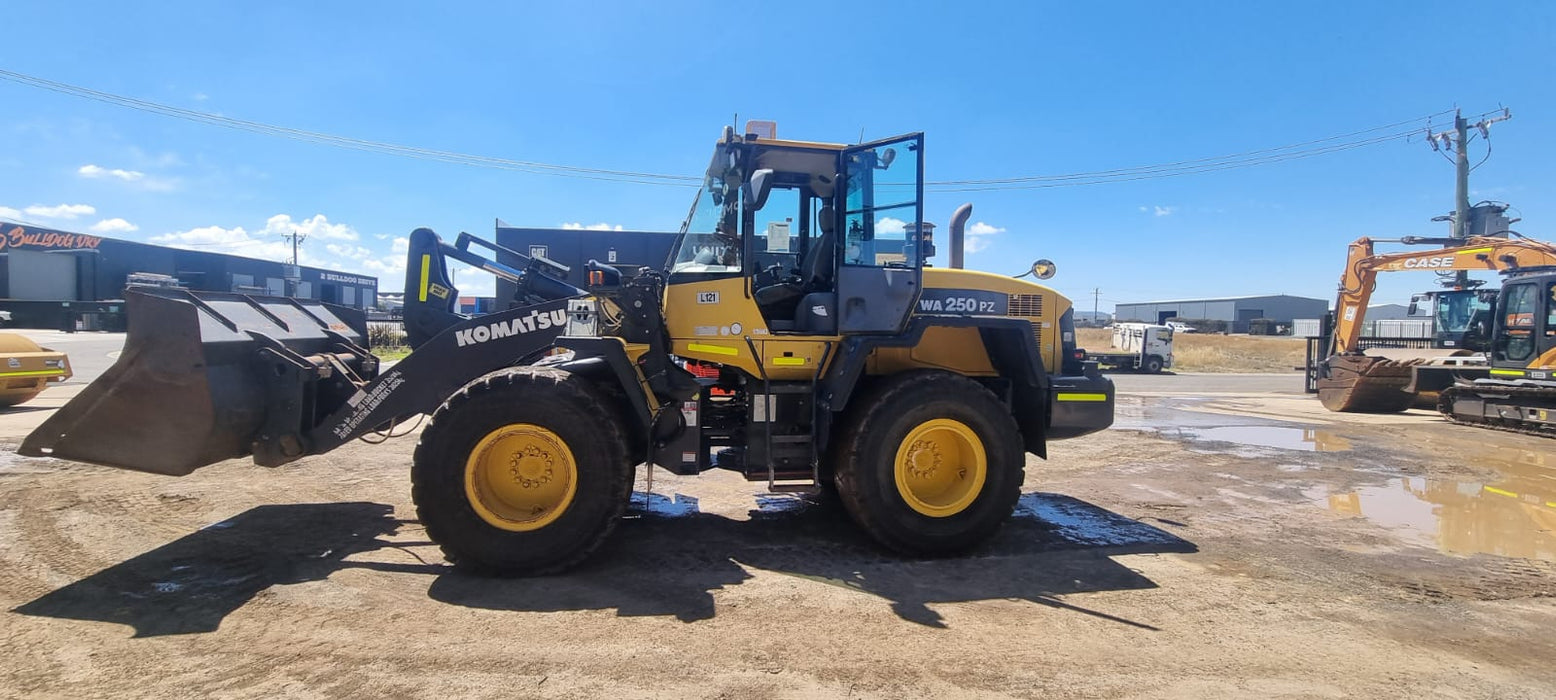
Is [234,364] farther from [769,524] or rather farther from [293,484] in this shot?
[769,524]

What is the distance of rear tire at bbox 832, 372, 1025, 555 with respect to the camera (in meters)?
4.95

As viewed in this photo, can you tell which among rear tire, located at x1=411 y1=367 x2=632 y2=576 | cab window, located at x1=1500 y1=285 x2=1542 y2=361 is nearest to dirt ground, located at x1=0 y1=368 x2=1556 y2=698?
rear tire, located at x1=411 y1=367 x2=632 y2=576

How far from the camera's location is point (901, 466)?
5035 millimetres

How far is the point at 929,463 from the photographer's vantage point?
5.19 metres

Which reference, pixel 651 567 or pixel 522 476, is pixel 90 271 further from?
pixel 651 567

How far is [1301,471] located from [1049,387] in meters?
4.96

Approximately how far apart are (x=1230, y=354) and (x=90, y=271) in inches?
2340

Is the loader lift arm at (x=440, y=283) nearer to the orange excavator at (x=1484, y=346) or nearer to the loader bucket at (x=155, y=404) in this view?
the loader bucket at (x=155, y=404)

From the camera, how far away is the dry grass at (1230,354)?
33.9 m

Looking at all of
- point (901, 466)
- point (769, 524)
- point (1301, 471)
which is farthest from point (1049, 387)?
point (1301, 471)

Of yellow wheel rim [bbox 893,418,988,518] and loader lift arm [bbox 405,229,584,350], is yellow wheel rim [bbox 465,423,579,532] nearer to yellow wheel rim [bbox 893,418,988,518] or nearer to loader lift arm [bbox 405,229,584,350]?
loader lift arm [bbox 405,229,584,350]

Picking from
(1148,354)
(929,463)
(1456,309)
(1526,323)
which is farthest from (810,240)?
(1148,354)

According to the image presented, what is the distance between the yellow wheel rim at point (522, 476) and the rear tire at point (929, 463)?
6.04 feet

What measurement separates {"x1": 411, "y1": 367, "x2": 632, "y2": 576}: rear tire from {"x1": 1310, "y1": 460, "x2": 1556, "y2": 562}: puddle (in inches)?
238
